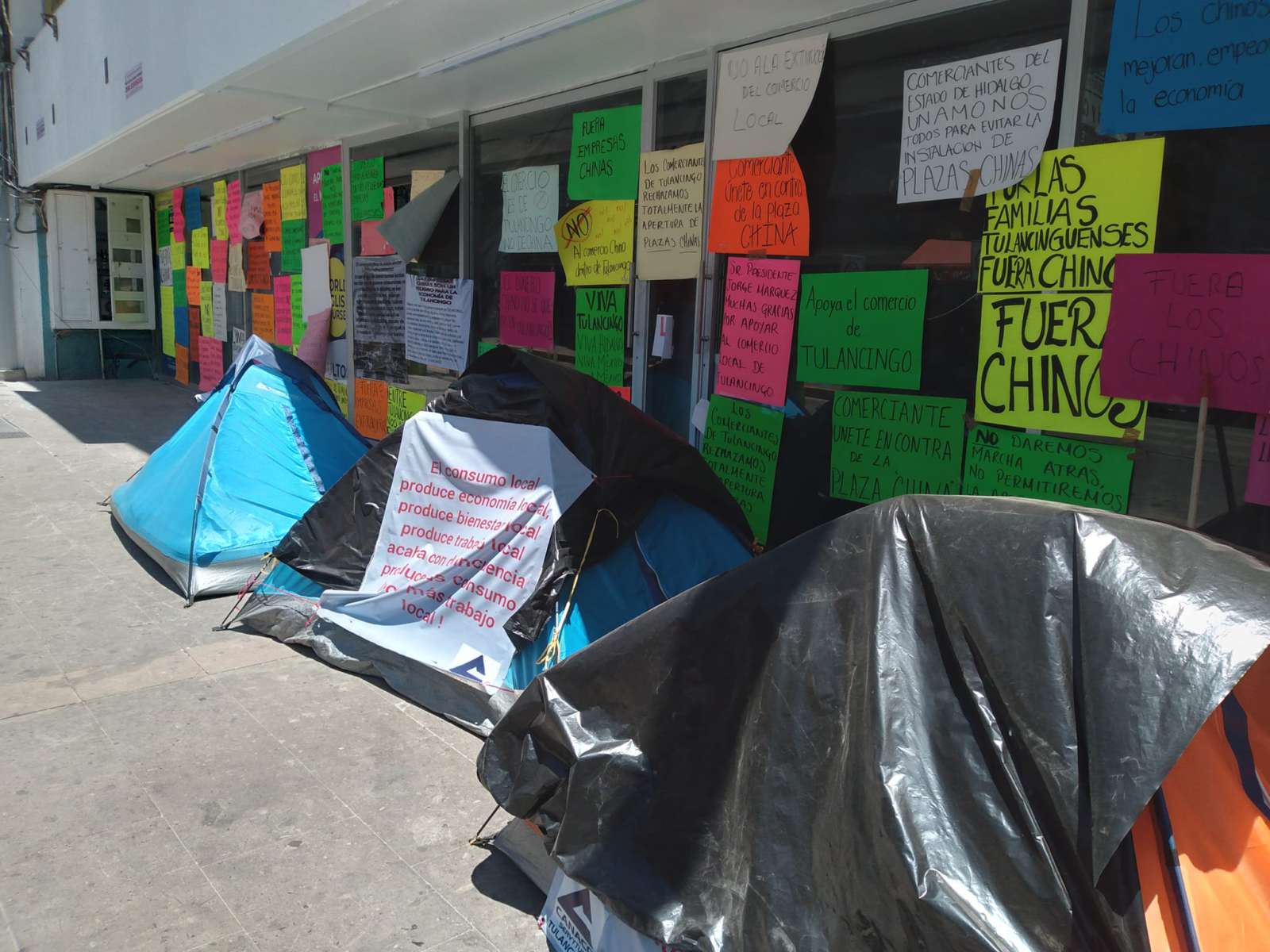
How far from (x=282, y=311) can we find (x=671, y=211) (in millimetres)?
5868

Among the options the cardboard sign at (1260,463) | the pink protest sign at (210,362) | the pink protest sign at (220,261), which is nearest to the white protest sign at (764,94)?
the cardboard sign at (1260,463)

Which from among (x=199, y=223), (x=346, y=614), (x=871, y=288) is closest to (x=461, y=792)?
(x=346, y=614)

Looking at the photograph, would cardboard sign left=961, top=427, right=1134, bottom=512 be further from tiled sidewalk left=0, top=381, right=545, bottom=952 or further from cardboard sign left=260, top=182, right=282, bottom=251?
cardboard sign left=260, top=182, right=282, bottom=251

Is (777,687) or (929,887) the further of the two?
(777,687)

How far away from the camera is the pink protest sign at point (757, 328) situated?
4.37 m

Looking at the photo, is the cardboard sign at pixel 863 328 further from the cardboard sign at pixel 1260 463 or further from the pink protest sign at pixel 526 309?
the pink protest sign at pixel 526 309

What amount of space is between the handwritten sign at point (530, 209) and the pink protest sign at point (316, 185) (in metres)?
2.79

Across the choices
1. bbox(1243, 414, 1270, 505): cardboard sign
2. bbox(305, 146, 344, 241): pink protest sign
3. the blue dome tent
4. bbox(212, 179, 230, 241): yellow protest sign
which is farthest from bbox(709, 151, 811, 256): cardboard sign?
bbox(212, 179, 230, 241): yellow protest sign

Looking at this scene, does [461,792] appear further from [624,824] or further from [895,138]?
[895,138]

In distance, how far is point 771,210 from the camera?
4.38 m

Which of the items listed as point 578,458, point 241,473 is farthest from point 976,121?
point 241,473

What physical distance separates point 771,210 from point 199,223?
9751mm

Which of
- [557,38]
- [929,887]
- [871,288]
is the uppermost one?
[557,38]

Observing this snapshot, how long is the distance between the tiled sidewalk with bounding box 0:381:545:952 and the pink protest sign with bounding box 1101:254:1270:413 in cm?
252
